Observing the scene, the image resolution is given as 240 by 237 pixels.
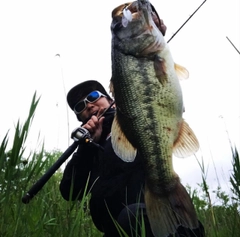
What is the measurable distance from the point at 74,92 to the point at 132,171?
Answer: 1.12 meters

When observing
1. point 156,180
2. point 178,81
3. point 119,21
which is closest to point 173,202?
point 156,180

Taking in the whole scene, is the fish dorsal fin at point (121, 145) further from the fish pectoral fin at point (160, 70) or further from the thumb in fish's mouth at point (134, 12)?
the thumb in fish's mouth at point (134, 12)

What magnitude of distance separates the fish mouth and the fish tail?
902mm

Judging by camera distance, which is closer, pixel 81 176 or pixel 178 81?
pixel 178 81

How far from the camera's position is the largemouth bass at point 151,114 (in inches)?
86.4

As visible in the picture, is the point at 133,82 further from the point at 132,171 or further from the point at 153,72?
the point at 132,171

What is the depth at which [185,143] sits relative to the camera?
2285 mm

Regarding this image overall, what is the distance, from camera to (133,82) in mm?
2246

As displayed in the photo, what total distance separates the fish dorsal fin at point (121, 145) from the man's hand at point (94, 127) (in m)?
0.85

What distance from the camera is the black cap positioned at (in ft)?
12.8

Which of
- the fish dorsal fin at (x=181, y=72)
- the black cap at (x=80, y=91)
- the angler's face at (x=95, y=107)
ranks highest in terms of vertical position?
the black cap at (x=80, y=91)

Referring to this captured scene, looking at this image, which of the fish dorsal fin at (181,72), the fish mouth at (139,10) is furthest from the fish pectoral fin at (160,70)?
the fish mouth at (139,10)

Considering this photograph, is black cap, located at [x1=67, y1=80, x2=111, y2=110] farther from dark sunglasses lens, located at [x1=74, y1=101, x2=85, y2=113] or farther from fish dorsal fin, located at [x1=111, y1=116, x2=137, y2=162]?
fish dorsal fin, located at [x1=111, y1=116, x2=137, y2=162]

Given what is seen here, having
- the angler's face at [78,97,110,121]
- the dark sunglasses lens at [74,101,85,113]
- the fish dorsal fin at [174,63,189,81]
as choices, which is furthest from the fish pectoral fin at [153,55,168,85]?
the dark sunglasses lens at [74,101,85,113]
